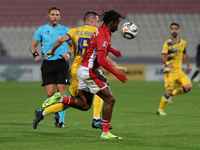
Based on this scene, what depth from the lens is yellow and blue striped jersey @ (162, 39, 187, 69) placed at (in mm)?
8883

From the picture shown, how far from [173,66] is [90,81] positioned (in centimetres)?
417

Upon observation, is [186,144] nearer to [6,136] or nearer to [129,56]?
[6,136]

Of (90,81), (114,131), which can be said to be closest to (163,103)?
(114,131)

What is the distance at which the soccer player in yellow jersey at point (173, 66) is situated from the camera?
28.6 ft

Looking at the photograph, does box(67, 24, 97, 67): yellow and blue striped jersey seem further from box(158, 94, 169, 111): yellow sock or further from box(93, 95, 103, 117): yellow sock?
box(158, 94, 169, 111): yellow sock

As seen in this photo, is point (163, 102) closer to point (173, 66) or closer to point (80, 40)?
point (173, 66)

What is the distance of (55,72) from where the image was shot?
22.5 ft

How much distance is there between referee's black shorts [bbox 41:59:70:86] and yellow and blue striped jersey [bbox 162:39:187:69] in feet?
10.1

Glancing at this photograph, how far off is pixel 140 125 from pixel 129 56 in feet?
48.6

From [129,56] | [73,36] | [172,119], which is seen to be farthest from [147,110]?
[129,56]

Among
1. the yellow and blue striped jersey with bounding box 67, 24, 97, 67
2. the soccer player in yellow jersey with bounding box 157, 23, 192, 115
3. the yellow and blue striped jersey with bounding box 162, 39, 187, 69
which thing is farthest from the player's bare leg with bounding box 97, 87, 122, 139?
the yellow and blue striped jersey with bounding box 162, 39, 187, 69

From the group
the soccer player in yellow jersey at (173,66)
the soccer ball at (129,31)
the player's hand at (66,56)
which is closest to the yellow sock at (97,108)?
the player's hand at (66,56)

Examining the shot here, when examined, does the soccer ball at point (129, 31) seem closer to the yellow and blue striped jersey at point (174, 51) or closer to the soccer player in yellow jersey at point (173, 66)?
the soccer player in yellow jersey at point (173, 66)

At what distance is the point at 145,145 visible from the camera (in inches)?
186
